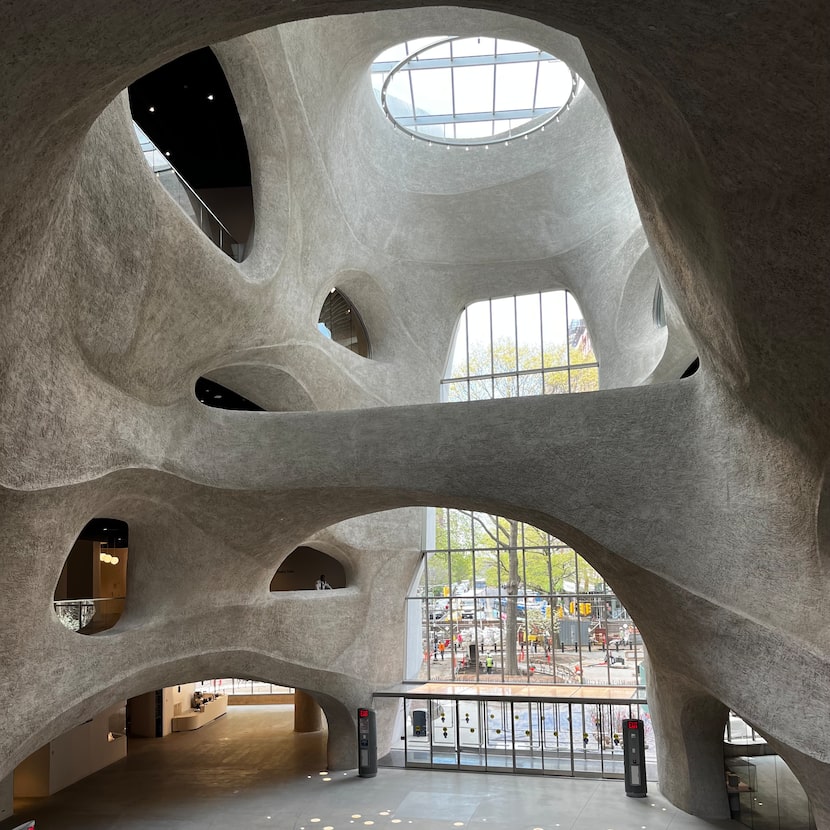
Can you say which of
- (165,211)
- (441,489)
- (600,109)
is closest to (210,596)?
(441,489)

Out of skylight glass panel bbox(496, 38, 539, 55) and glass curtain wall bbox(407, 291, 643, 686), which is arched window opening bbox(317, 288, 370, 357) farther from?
skylight glass panel bbox(496, 38, 539, 55)

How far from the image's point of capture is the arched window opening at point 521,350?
28672 millimetres

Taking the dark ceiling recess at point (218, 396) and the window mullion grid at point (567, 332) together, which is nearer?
the dark ceiling recess at point (218, 396)

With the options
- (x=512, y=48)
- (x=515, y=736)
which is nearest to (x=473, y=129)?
(x=512, y=48)

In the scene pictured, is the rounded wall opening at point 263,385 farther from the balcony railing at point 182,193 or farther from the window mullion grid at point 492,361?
the window mullion grid at point 492,361

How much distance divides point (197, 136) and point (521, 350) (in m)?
14.8

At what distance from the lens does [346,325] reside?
26.2 metres

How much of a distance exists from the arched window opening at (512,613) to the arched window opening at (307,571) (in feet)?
8.75

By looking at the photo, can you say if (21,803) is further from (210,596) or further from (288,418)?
(288,418)

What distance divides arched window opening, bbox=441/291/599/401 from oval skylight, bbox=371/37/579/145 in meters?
6.16

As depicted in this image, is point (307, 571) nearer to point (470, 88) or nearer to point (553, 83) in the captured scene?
point (470, 88)

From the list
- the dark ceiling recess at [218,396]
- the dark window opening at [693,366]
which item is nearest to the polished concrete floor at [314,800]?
the dark ceiling recess at [218,396]

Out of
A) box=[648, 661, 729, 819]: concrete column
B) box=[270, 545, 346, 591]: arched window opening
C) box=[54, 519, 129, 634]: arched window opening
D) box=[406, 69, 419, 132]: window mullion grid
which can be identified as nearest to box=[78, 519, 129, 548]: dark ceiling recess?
box=[54, 519, 129, 634]: arched window opening

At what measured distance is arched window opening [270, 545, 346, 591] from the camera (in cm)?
2762
